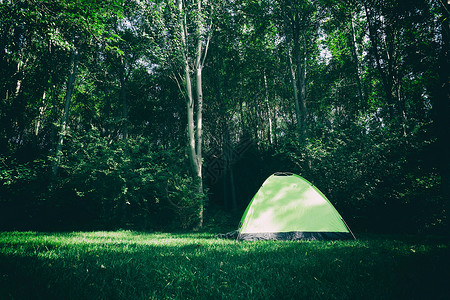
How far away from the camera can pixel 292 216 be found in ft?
20.0

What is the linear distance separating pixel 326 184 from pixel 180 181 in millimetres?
7240

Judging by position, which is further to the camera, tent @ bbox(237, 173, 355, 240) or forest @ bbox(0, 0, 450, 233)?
forest @ bbox(0, 0, 450, 233)

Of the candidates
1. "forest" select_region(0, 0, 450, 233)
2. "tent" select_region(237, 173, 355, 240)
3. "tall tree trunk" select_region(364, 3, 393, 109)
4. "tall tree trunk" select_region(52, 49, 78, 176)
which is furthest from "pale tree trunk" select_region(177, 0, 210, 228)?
"tall tree trunk" select_region(364, 3, 393, 109)

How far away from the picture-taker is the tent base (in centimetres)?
569

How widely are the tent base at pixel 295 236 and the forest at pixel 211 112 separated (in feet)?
12.1

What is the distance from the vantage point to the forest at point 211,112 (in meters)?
7.89

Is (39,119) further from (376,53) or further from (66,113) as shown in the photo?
(376,53)

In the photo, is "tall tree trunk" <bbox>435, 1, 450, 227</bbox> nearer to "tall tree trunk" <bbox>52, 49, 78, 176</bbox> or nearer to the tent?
the tent

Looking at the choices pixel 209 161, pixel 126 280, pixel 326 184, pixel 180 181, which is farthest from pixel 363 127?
pixel 209 161

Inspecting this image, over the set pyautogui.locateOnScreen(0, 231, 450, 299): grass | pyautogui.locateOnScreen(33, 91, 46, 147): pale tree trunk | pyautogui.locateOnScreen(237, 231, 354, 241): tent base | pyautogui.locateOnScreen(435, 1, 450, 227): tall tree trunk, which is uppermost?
pyautogui.locateOnScreen(33, 91, 46, 147): pale tree trunk

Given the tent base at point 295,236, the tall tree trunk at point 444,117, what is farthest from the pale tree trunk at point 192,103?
the tall tree trunk at point 444,117

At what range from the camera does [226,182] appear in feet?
62.1

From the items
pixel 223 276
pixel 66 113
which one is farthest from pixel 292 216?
pixel 66 113

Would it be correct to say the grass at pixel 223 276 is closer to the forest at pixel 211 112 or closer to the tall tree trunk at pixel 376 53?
the forest at pixel 211 112
